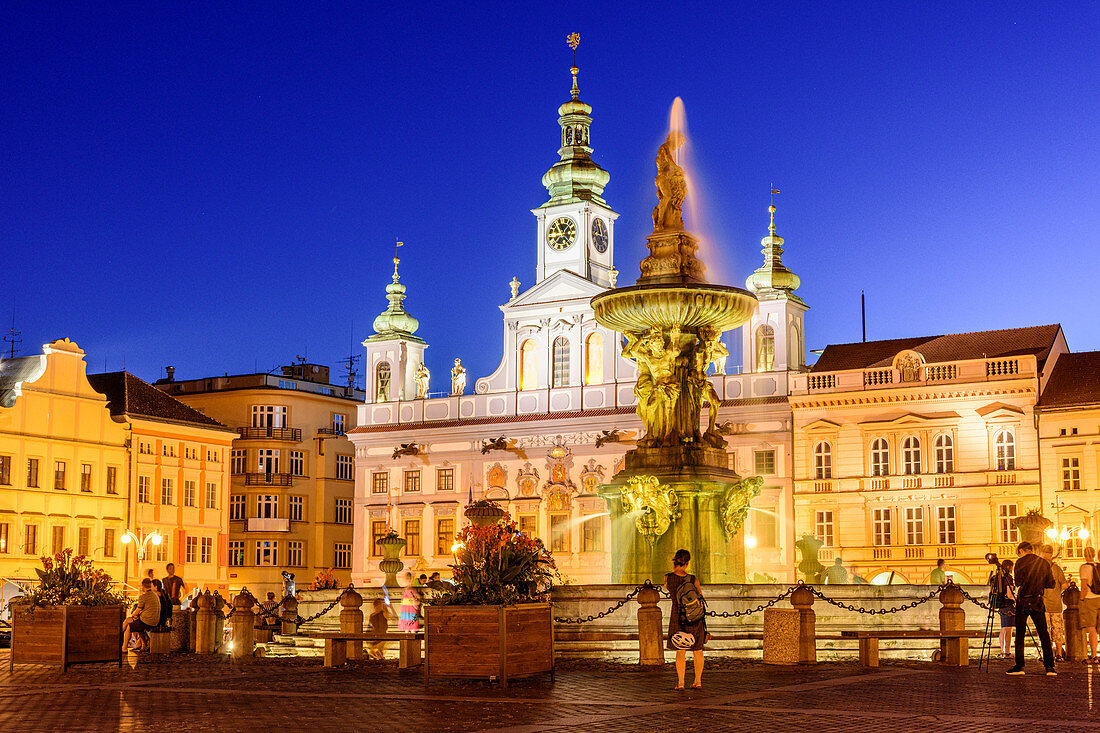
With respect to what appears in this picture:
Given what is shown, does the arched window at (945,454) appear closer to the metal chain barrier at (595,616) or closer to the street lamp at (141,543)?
the street lamp at (141,543)

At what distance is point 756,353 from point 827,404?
4555 mm

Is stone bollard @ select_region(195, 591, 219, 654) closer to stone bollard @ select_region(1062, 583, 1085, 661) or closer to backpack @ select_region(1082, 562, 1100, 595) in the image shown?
stone bollard @ select_region(1062, 583, 1085, 661)

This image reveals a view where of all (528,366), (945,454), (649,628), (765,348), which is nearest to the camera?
(649,628)

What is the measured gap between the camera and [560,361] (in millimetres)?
58219

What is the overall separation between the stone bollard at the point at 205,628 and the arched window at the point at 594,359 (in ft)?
113

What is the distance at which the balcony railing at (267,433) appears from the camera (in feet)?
213

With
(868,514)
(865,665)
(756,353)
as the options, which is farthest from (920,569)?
(865,665)

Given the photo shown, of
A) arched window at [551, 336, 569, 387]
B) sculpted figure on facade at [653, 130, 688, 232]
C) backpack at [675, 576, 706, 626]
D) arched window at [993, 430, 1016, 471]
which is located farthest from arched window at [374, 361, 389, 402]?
backpack at [675, 576, 706, 626]

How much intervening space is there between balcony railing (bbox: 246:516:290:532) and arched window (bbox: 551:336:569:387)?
47.6 feet

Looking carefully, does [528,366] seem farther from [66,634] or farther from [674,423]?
[66,634]

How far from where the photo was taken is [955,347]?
5144cm

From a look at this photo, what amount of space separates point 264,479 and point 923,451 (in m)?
28.9

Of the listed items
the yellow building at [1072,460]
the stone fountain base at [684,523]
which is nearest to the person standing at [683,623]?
the stone fountain base at [684,523]

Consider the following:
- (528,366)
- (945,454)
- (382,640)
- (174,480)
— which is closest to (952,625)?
(382,640)
